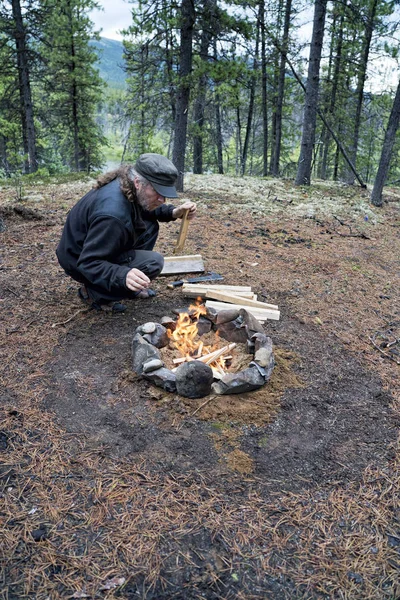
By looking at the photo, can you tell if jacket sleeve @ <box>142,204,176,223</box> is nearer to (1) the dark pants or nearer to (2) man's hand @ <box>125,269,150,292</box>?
(1) the dark pants

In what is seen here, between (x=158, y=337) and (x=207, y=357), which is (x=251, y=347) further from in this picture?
(x=158, y=337)

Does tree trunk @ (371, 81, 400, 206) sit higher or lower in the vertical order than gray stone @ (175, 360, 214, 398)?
higher

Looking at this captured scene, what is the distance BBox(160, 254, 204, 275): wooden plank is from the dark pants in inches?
27.1

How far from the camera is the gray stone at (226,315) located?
3750mm

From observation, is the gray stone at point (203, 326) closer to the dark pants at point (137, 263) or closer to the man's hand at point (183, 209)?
the dark pants at point (137, 263)

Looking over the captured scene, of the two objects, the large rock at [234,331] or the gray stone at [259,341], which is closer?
the gray stone at [259,341]

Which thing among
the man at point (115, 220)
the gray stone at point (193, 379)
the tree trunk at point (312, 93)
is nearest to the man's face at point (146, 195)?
the man at point (115, 220)

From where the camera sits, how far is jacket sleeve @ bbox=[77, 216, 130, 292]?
3404 mm

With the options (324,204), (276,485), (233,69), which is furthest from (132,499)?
(324,204)

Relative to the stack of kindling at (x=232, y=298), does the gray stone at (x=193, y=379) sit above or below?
below

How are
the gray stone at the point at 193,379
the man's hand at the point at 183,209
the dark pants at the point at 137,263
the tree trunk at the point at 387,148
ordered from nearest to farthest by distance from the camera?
the gray stone at the point at 193,379 → the dark pants at the point at 137,263 → the man's hand at the point at 183,209 → the tree trunk at the point at 387,148

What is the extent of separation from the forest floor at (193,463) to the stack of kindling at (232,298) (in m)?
0.15

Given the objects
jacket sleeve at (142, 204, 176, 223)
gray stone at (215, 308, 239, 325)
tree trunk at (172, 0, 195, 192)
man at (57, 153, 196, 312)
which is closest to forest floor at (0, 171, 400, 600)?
gray stone at (215, 308, 239, 325)

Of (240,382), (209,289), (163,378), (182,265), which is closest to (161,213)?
(182,265)
